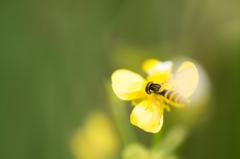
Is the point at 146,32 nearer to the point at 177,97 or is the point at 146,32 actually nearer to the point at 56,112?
the point at 56,112

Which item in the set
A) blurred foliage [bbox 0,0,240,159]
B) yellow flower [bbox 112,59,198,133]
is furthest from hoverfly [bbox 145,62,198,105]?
blurred foliage [bbox 0,0,240,159]

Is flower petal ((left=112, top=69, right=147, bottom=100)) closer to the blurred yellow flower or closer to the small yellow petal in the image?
the small yellow petal

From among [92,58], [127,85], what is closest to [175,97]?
[127,85]

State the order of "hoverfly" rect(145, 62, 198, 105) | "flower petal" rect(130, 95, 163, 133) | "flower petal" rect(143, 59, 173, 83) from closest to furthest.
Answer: "flower petal" rect(130, 95, 163, 133)
"hoverfly" rect(145, 62, 198, 105)
"flower petal" rect(143, 59, 173, 83)

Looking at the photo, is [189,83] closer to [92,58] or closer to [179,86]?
[179,86]

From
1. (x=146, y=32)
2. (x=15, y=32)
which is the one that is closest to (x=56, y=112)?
(x=15, y=32)
